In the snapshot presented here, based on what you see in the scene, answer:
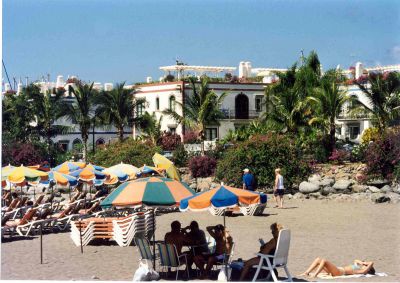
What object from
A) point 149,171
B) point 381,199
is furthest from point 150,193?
point 381,199

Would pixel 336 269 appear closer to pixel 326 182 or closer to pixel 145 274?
pixel 145 274

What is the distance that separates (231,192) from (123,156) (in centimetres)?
2305

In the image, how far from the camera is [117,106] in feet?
→ 155

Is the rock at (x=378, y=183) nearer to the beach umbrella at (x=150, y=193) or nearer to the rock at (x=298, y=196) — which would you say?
the rock at (x=298, y=196)

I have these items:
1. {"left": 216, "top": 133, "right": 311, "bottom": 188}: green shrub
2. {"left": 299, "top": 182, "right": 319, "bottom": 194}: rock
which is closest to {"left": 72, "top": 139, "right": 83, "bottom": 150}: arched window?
{"left": 216, "top": 133, "right": 311, "bottom": 188}: green shrub

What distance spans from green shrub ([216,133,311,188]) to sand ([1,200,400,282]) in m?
6.61

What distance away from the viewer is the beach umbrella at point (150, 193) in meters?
13.7

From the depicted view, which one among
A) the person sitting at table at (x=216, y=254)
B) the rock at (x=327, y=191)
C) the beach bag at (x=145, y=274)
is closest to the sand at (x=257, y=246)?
the beach bag at (x=145, y=274)

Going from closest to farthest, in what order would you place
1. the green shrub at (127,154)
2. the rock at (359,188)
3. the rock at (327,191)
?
the rock at (327,191)
the rock at (359,188)
the green shrub at (127,154)

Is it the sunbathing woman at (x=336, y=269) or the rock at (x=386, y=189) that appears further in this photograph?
the rock at (x=386, y=189)

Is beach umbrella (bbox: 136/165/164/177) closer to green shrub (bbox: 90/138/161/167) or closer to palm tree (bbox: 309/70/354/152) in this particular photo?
green shrub (bbox: 90/138/161/167)

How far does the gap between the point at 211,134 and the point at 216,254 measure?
40161 mm

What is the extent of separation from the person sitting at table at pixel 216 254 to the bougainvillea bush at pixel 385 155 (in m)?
19.0

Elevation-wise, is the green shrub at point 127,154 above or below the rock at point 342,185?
above
